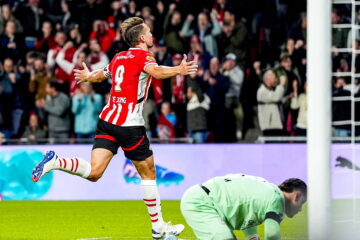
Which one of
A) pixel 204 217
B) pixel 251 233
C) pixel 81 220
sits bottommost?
pixel 81 220

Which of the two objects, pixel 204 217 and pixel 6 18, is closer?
pixel 204 217

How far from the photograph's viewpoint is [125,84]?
8977 millimetres

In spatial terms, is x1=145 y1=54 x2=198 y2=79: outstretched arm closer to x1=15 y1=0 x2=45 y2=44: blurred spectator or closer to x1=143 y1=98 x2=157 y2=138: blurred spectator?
x1=143 y1=98 x2=157 y2=138: blurred spectator

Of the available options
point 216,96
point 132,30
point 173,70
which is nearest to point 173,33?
point 216,96

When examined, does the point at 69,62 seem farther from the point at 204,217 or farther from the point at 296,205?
the point at 296,205

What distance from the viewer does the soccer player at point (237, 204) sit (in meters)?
6.68

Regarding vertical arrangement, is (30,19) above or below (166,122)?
above

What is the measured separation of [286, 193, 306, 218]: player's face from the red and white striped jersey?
2.61 m

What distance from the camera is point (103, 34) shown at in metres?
16.6

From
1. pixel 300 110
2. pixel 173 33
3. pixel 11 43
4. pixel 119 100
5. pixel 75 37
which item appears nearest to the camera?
pixel 119 100

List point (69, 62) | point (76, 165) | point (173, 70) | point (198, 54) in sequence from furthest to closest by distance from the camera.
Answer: point (69, 62) → point (198, 54) → point (76, 165) → point (173, 70)

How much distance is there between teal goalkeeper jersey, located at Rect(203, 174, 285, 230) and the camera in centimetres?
673

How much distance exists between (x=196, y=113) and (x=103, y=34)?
2.68 meters

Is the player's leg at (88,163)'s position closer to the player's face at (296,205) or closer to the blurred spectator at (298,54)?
the player's face at (296,205)
